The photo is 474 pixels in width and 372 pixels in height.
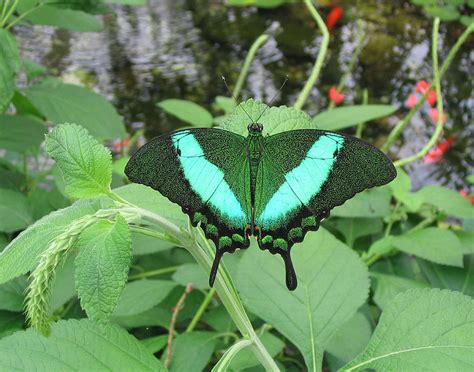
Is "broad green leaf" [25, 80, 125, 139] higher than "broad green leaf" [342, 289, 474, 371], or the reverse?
"broad green leaf" [342, 289, 474, 371]

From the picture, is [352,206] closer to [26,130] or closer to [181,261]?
[181,261]

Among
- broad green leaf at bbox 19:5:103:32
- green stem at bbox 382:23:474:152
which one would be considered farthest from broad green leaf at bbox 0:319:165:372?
green stem at bbox 382:23:474:152

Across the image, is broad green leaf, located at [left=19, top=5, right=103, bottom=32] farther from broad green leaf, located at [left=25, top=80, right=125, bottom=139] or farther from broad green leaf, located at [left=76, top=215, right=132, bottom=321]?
broad green leaf, located at [left=76, top=215, right=132, bottom=321]

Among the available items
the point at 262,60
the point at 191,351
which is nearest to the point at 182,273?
the point at 191,351

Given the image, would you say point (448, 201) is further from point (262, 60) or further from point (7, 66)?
point (262, 60)

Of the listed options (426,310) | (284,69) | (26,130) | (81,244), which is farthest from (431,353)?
(284,69)

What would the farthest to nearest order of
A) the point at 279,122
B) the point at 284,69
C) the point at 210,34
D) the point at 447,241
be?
the point at 210,34 → the point at 284,69 → the point at 447,241 → the point at 279,122
